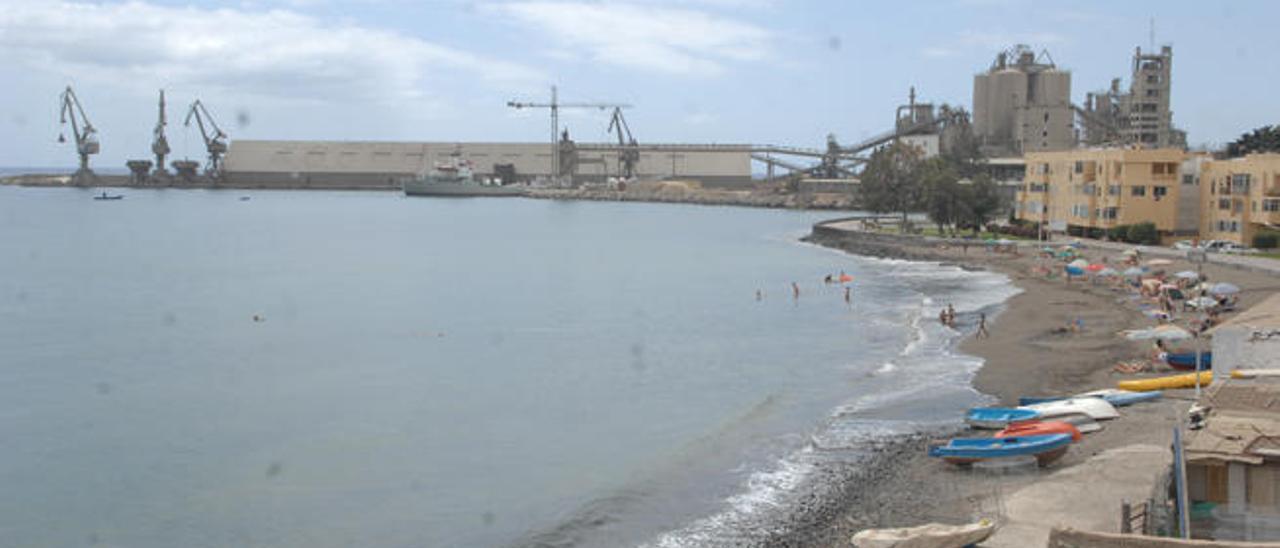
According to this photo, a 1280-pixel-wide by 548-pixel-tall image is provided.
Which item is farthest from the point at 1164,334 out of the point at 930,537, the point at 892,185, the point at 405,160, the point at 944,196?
the point at 405,160

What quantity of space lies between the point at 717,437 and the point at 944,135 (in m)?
95.5

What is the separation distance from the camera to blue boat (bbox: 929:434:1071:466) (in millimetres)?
17031

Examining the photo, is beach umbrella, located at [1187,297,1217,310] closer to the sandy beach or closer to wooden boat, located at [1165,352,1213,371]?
the sandy beach

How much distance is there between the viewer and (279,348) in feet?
109

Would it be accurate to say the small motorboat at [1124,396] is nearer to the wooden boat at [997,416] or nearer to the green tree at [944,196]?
the wooden boat at [997,416]

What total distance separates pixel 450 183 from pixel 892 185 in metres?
86.4

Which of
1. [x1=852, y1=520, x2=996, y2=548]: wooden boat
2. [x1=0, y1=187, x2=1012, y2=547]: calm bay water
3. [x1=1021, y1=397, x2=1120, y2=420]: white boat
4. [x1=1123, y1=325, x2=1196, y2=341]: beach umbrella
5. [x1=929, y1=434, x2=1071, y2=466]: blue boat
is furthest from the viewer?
[x1=1123, y1=325, x2=1196, y2=341]: beach umbrella

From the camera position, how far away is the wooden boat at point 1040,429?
17.6 metres

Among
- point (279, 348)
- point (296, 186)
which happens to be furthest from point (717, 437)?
point (296, 186)

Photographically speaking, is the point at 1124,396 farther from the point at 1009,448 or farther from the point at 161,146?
the point at 161,146

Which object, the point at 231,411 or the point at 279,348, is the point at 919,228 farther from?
the point at 231,411

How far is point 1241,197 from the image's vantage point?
1885 inches

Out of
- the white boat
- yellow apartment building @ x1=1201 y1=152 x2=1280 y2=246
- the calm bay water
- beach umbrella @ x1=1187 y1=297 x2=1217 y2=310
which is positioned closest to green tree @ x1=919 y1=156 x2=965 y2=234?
the calm bay water

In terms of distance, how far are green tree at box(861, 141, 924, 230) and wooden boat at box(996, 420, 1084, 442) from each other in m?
54.6
